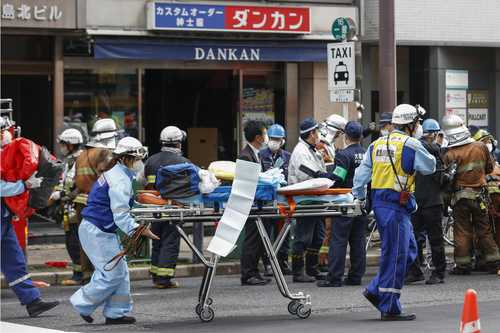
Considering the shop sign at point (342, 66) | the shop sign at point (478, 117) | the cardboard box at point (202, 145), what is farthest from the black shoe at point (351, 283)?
the shop sign at point (478, 117)

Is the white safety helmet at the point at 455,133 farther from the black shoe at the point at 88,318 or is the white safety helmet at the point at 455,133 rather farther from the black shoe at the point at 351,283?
the black shoe at the point at 88,318

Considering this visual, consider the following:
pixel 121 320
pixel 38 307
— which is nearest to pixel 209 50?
pixel 38 307

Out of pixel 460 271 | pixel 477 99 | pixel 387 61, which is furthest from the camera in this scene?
pixel 477 99

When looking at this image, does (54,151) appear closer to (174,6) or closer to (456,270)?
(174,6)

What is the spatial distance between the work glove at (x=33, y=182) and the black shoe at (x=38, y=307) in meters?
1.18

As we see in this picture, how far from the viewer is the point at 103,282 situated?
11.6m

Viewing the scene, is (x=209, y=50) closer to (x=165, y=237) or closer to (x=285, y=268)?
(x=285, y=268)

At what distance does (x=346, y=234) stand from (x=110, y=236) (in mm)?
4053

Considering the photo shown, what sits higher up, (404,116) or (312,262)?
(404,116)

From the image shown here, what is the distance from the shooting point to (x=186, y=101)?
23.2m

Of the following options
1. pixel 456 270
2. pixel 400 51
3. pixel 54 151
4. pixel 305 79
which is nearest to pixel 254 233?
pixel 456 270

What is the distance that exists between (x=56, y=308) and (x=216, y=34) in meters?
9.75

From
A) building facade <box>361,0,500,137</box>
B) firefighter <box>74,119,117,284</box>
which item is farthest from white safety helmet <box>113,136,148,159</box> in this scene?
building facade <box>361,0,500,137</box>

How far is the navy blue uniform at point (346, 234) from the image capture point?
49.2 feet
